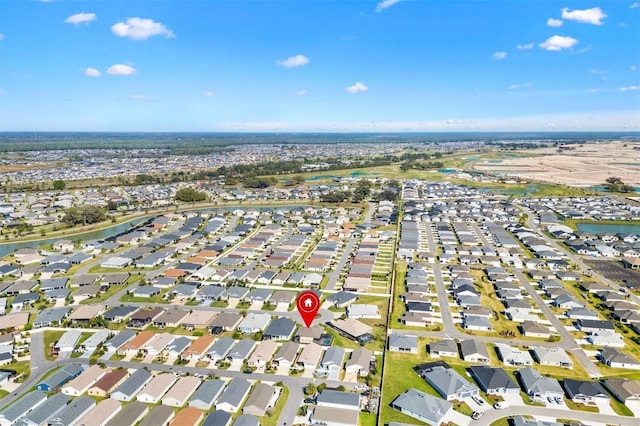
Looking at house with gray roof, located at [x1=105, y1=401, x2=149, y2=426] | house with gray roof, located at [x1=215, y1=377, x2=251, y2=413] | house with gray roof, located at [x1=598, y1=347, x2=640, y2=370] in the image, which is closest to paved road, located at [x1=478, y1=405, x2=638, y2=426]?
house with gray roof, located at [x1=598, y1=347, x2=640, y2=370]

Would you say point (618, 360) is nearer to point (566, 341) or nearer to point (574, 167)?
point (566, 341)

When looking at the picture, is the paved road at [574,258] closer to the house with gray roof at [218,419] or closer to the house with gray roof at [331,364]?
the house with gray roof at [331,364]

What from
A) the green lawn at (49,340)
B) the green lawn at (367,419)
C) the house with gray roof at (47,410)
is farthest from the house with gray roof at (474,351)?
the green lawn at (49,340)

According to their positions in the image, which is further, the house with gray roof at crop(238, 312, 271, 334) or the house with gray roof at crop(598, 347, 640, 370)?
the house with gray roof at crop(238, 312, 271, 334)

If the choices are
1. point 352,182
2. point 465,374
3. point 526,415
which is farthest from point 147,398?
point 352,182

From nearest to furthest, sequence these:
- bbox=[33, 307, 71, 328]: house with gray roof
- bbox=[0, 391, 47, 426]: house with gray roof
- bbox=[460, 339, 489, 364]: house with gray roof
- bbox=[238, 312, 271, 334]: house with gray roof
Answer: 1. bbox=[0, 391, 47, 426]: house with gray roof
2. bbox=[460, 339, 489, 364]: house with gray roof
3. bbox=[238, 312, 271, 334]: house with gray roof
4. bbox=[33, 307, 71, 328]: house with gray roof

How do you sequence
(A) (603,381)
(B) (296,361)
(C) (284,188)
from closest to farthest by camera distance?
1. (A) (603,381)
2. (B) (296,361)
3. (C) (284,188)

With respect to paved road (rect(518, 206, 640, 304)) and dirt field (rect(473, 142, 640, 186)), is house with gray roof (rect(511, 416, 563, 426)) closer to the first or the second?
paved road (rect(518, 206, 640, 304))

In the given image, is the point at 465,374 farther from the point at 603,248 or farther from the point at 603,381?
the point at 603,248
